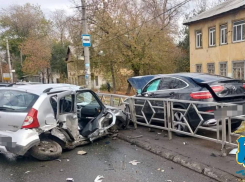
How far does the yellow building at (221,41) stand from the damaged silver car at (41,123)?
15809 mm

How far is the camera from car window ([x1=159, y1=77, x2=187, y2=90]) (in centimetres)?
587

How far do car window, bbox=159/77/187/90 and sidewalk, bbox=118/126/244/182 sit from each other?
1215mm

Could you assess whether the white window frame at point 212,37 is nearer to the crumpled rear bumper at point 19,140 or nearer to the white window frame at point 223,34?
the white window frame at point 223,34

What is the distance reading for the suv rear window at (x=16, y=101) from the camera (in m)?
4.47

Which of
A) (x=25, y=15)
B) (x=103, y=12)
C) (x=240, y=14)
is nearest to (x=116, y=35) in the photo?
(x=103, y=12)

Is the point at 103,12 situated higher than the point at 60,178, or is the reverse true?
the point at 103,12

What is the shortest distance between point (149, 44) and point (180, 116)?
51.1ft

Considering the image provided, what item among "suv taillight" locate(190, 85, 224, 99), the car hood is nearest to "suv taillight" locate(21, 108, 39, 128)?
"suv taillight" locate(190, 85, 224, 99)

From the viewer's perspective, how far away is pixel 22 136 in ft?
13.9

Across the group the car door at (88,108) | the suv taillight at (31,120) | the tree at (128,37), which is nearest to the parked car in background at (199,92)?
the car door at (88,108)

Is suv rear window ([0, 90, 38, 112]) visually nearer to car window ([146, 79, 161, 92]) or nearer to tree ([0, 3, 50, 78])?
car window ([146, 79, 161, 92])

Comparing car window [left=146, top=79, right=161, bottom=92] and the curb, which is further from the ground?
car window [left=146, top=79, right=161, bottom=92]

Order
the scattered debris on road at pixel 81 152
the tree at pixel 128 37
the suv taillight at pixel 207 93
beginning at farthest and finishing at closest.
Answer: the tree at pixel 128 37
the suv taillight at pixel 207 93
the scattered debris on road at pixel 81 152

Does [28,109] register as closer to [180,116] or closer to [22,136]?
[22,136]
